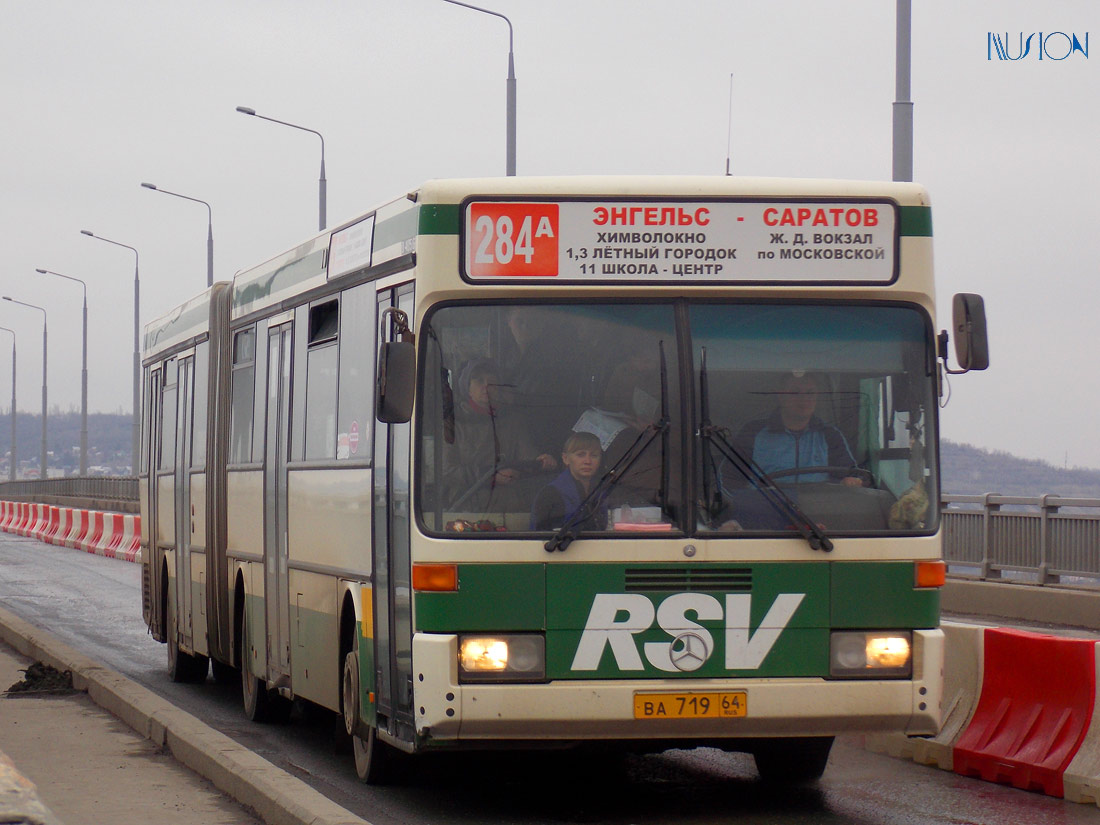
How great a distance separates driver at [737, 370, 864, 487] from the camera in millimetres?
8172

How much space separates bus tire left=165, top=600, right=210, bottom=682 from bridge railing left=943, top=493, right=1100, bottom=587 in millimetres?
8542

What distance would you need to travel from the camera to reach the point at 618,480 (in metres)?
8.09

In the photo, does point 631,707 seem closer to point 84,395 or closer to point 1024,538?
point 1024,538

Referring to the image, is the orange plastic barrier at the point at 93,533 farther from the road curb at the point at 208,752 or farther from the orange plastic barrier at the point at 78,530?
the road curb at the point at 208,752

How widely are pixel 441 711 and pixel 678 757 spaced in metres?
3.22

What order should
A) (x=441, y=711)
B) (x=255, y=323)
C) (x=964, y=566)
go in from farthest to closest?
(x=964, y=566), (x=255, y=323), (x=441, y=711)

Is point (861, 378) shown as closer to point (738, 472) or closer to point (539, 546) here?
point (738, 472)

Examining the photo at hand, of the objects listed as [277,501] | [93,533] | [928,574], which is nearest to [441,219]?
[928,574]

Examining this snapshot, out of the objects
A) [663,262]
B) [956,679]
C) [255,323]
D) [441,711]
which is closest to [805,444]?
[663,262]

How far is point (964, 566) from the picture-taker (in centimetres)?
2106

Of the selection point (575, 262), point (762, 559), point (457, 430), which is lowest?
point (762, 559)

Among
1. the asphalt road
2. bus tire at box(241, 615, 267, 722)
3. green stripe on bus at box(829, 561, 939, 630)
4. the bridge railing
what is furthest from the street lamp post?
green stripe on bus at box(829, 561, 939, 630)

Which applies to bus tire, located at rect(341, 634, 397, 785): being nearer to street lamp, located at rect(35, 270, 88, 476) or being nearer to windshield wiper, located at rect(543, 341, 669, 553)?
windshield wiper, located at rect(543, 341, 669, 553)

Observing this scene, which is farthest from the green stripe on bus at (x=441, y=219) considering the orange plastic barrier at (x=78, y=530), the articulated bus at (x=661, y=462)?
the orange plastic barrier at (x=78, y=530)
